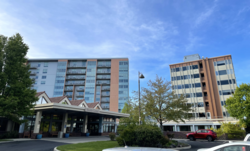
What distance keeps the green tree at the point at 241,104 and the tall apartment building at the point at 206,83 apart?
13067 millimetres

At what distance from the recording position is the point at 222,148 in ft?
17.4

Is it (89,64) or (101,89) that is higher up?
(89,64)

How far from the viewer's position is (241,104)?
106 ft

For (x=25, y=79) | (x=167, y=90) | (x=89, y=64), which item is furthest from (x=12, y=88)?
(x=89, y=64)

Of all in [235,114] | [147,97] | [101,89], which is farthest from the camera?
[101,89]

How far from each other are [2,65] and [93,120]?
2382cm

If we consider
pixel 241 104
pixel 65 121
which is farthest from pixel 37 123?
pixel 241 104

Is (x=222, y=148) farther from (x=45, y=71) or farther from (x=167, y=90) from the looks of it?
(x=45, y=71)

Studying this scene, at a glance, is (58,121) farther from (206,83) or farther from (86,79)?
(86,79)

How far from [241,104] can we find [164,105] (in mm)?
22095

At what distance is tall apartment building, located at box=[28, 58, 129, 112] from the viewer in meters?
78.6

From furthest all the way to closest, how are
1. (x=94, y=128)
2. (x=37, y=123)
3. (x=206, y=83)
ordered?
(x=206, y=83) → (x=94, y=128) → (x=37, y=123)

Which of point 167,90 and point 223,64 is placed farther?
point 223,64

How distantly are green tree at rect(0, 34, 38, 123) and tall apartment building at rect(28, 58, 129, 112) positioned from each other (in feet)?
186
